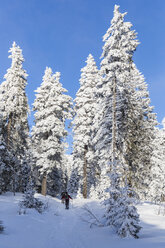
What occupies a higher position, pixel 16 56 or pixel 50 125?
pixel 16 56

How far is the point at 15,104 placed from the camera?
22.6 metres

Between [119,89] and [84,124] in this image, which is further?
[84,124]

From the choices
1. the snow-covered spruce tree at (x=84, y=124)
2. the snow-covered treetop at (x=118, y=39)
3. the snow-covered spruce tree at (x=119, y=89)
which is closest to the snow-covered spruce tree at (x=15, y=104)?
the snow-covered spruce tree at (x=84, y=124)

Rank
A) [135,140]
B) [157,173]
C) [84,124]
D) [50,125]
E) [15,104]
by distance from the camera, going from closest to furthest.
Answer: [135,140] → [15,104] → [50,125] → [84,124] → [157,173]

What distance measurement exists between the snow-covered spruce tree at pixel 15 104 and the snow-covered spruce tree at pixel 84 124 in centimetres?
626

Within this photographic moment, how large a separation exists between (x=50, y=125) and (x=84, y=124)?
13.2 feet

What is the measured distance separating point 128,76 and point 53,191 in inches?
774

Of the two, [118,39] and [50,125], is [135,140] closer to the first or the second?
[118,39]

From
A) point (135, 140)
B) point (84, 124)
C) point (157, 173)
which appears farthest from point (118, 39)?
point (157, 173)

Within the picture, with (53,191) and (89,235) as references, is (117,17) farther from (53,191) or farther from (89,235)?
(53,191)

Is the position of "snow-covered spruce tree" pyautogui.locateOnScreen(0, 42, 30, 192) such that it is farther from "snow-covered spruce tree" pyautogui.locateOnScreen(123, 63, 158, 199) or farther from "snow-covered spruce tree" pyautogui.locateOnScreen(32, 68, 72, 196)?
"snow-covered spruce tree" pyautogui.locateOnScreen(123, 63, 158, 199)

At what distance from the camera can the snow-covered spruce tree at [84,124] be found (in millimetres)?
25516

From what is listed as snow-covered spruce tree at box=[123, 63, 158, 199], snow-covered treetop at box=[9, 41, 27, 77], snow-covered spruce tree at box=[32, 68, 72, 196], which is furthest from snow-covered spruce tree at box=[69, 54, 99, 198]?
snow-covered treetop at box=[9, 41, 27, 77]

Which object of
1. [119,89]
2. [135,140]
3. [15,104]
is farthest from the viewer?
[15,104]
